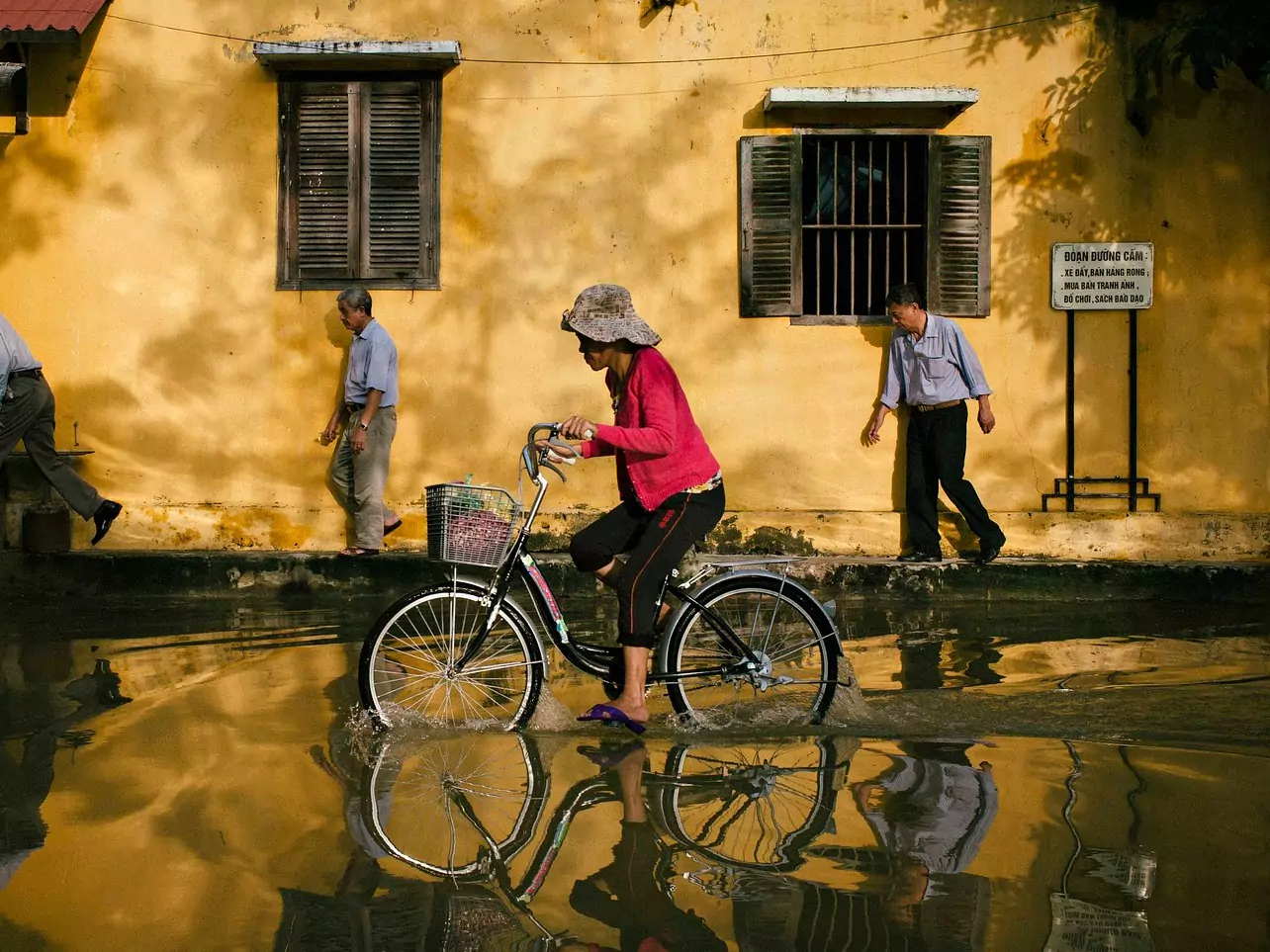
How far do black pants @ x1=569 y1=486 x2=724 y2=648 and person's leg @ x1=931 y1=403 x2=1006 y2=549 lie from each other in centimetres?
453

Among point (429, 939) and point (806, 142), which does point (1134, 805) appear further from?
point (806, 142)

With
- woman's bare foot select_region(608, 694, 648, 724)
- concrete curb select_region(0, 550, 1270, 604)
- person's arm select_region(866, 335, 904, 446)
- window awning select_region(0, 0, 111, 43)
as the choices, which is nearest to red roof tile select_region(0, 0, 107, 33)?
window awning select_region(0, 0, 111, 43)

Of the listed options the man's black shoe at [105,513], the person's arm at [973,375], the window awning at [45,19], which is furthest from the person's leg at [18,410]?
the person's arm at [973,375]

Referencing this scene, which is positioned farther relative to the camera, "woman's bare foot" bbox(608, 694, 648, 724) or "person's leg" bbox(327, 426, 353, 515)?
"person's leg" bbox(327, 426, 353, 515)

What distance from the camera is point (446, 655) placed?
5.73 meters

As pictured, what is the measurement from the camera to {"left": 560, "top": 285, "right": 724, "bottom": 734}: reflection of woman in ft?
17.7

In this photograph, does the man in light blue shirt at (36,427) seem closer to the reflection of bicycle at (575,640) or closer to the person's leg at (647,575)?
the reflection of bicycle at (575,640)

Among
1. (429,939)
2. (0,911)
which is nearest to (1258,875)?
(429,939)

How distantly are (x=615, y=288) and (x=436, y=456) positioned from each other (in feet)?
17.6

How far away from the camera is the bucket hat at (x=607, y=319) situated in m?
5.38

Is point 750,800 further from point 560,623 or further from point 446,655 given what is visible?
point 446,655

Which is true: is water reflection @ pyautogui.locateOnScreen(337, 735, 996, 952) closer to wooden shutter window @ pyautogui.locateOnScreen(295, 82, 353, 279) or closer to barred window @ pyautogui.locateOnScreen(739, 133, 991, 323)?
barred window @ pyautogui.locateOnScreen(739, 133, 991, 323)

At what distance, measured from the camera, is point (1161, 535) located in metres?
10.3

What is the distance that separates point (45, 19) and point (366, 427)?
134 inches
